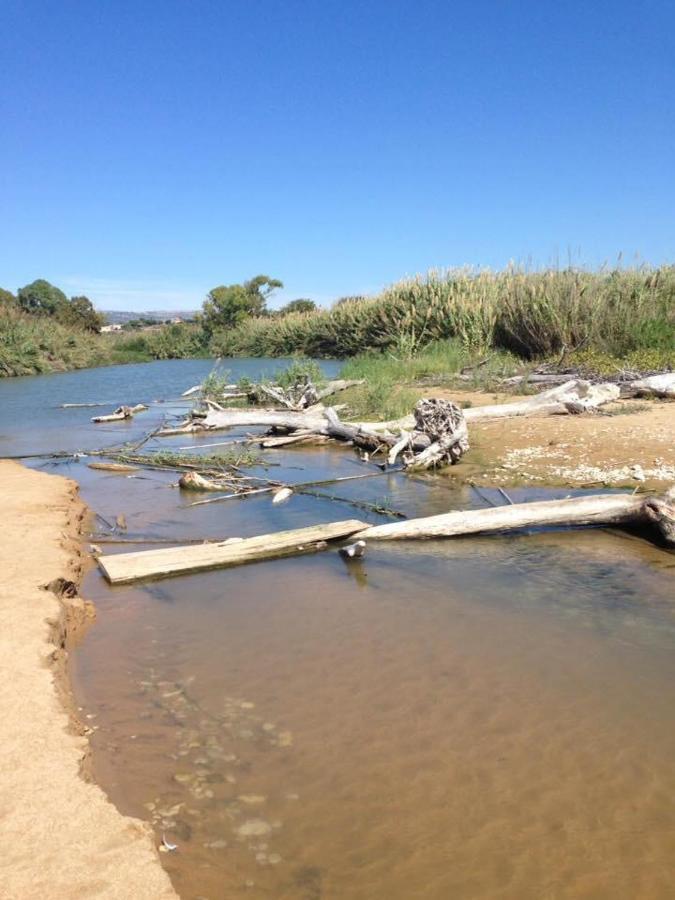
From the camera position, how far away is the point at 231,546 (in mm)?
5402

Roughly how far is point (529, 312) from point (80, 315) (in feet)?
107

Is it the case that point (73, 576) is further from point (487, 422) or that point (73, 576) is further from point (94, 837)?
point (487, 422)

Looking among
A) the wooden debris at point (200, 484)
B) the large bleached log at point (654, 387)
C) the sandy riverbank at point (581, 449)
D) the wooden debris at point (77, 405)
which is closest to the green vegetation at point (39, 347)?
the wooden debris at point (77, 405)

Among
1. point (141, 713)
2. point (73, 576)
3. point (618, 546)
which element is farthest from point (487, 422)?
point (141, 713)

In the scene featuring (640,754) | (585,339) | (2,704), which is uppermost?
(585,339)

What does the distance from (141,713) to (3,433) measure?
11.5 meters

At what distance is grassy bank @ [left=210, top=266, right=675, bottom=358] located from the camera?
1481cm

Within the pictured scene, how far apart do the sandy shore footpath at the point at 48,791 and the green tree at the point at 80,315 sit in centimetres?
3748

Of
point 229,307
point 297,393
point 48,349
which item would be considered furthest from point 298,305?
point 297,393

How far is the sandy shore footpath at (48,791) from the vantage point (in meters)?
2.12

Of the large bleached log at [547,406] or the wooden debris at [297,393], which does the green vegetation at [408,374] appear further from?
the large bleached log at [547,406]

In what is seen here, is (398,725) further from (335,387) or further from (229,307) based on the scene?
(229,307)

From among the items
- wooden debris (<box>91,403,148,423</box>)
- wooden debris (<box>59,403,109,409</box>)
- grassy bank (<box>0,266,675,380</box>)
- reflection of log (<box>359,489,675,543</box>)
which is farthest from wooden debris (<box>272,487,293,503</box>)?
wooden debris (<box>59,403,109,409</box>)

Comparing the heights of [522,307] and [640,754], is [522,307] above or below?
above
